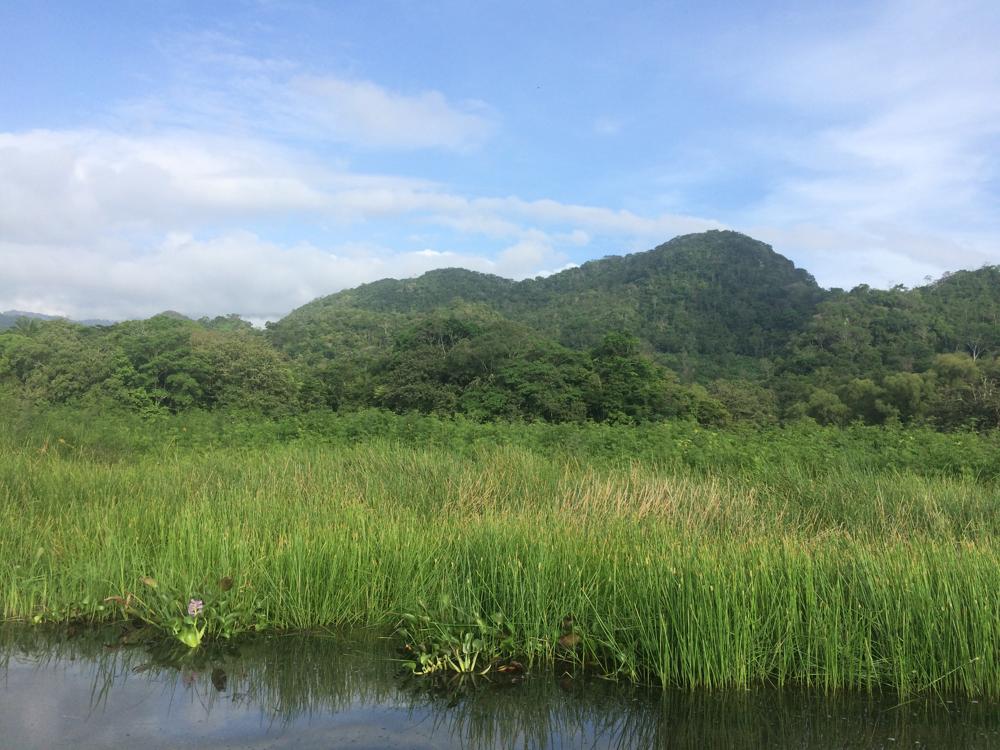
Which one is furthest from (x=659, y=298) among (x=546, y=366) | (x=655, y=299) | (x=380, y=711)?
(x=380, y=711)

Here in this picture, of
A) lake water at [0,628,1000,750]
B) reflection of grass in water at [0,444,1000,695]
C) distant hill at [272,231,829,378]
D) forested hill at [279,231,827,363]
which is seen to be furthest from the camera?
forested hill at [279,231,827,363]

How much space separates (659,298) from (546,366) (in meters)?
39.2

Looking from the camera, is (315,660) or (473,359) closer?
(315,660)

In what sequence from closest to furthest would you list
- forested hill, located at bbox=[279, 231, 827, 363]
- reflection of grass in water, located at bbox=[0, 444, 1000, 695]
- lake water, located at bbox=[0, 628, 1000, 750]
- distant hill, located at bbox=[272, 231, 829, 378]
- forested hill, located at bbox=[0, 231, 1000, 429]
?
lake water, located at bbox=[0, 628, 1000, 750]
reflection of grass in water, located at bbox=[0, 444, 1000, 695]
forested hill, located at bbox=[0, 231, 1000, 429]
distant hill, located at bbox=[272, 231, 829, 378]
forested hill, located at bbox=[279, 231, 827, 363]

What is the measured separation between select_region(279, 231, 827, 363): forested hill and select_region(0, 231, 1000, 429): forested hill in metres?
0.78

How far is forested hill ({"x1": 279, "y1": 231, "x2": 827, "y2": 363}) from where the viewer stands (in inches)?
2073

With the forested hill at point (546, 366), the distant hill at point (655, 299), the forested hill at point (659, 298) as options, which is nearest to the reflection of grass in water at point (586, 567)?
the forested hill at point (546, 366)

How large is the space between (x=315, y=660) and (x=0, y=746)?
5.08ft

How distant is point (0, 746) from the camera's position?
11.1 ft

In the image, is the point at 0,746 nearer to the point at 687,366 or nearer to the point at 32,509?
the point at 32,509

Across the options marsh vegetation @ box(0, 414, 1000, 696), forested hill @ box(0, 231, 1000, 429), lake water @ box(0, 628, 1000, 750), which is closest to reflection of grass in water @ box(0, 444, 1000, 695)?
marsh vegetation @ box(0, 414, 1000, 696)

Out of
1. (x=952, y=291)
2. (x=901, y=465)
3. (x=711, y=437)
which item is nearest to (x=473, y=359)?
(x=711, y=437)

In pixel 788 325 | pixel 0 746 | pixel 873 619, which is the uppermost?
pixel 788 325

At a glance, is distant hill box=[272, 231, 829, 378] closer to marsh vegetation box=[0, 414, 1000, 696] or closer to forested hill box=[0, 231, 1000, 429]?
forested hill box=[0, 231, 1000, 429]
